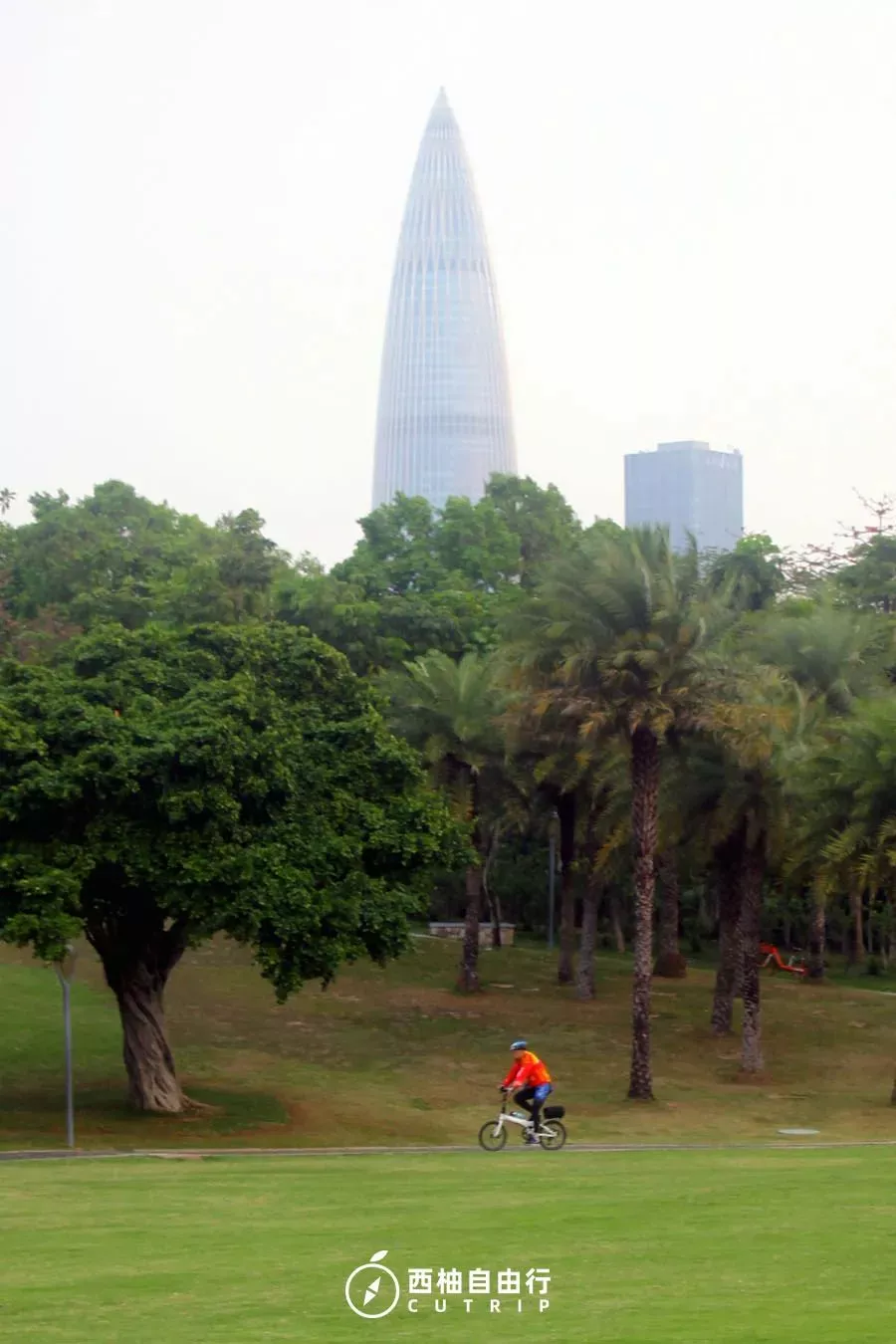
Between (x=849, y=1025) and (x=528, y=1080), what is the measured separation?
87.4ft

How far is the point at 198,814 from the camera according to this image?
32.3 meters

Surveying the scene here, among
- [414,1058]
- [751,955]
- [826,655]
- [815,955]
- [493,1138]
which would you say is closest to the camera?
[493,1138]

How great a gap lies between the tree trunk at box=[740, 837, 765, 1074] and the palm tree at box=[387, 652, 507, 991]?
35.9ft

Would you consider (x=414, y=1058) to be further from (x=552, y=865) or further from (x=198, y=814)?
(x=552, y=865)

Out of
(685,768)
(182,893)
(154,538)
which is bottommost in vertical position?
(182,893)

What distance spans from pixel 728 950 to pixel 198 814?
74.8ft

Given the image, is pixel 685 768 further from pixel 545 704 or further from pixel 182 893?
pixel 182 893

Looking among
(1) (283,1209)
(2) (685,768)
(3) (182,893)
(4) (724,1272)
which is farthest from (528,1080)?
(2) (685,768)

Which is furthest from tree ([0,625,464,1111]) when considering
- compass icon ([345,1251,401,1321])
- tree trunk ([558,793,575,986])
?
tree trunk ([558,793,575,986])

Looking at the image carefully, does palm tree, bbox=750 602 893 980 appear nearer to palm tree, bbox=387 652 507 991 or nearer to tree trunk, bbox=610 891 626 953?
palm tree, bbox=387 652 507 991

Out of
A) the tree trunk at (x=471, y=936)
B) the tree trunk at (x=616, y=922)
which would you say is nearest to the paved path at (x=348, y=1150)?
the tree trunk at (x=471, y=936)

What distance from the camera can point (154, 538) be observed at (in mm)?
81812

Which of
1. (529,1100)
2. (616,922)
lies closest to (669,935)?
(616,922)

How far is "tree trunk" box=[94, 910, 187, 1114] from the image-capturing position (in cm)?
3481
